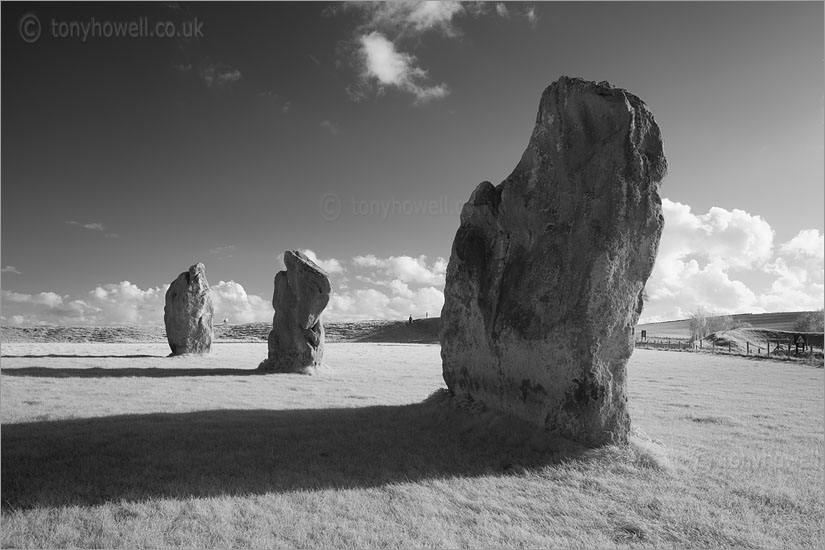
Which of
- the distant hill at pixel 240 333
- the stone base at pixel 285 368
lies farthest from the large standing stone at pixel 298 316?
the distant hill at pixel 240 333

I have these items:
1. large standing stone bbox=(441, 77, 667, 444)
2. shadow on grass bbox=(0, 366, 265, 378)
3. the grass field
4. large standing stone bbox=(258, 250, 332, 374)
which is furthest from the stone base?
large standing stone bbox=(441, 77, 667, 444)

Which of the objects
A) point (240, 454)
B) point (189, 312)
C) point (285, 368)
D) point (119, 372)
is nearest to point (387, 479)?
point (240, 454)

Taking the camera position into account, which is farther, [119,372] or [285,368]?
[285,368]

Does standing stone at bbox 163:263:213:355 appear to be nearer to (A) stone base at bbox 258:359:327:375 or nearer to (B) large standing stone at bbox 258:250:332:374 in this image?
(B) large standing stone at bbox 258:250:332:374

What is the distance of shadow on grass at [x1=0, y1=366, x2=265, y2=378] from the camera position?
18.7 m

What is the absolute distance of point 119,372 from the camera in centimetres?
2014

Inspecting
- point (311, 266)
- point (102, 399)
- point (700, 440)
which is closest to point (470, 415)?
point (700, 440)

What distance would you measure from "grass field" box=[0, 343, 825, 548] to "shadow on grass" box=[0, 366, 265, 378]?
6.58 m

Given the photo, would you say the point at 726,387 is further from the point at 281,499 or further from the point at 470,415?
the point at 281,499

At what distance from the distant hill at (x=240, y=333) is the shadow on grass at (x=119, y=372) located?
35.4 meters

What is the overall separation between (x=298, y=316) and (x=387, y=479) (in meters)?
15.1

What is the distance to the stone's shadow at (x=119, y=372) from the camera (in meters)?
18.7

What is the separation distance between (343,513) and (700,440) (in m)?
7.40

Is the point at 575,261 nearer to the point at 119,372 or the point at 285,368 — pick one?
the point at 285,368
